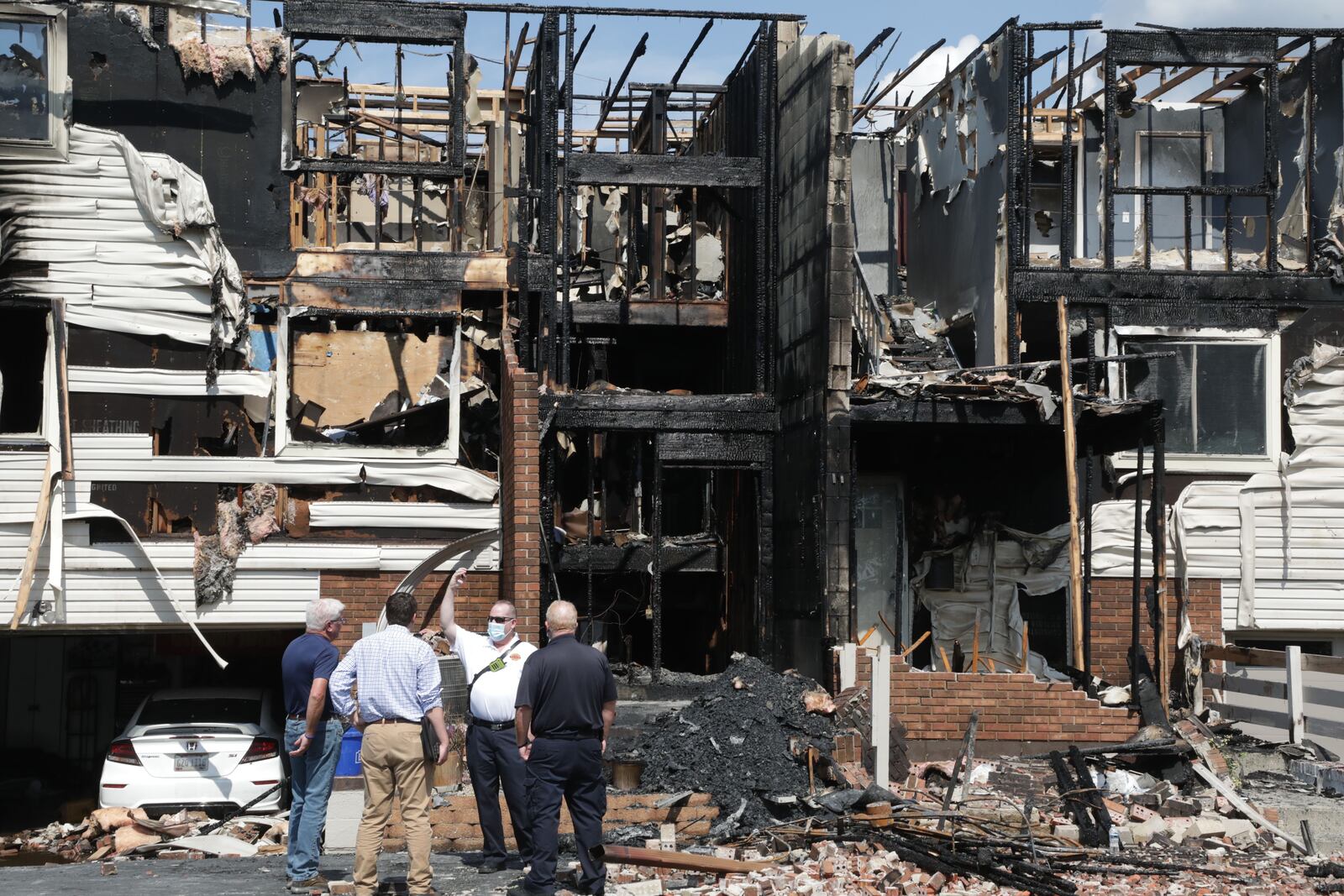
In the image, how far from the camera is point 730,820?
1130 centimetres

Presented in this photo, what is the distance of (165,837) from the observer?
12.8 meters

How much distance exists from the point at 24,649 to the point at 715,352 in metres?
10.3

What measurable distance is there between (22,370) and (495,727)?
8.33 metres

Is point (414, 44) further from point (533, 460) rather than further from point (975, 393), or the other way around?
point (975, 393)

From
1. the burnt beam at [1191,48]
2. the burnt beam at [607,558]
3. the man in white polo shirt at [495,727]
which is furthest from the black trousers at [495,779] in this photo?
the burnt beam at [1191,48]

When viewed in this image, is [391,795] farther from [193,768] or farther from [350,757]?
[193,768]

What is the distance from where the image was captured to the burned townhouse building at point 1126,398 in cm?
1719

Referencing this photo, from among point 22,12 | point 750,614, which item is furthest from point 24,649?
point 750,614

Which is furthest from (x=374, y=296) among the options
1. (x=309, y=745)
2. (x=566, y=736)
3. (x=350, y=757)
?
(x=566, y=736)

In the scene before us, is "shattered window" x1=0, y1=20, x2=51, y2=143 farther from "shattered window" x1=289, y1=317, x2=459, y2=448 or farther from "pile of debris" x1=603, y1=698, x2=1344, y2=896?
"pile of debris" x1=603, y1=698, x2=1344, y2=896

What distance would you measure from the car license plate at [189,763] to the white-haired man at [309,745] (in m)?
4.62

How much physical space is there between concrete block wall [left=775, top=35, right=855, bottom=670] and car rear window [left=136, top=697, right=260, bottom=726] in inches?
224

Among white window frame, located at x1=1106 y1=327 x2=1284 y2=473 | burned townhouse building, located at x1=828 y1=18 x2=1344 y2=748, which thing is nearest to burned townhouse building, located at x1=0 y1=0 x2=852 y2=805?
burned townhouse building, located at x1=828 y1=18 x2=1344 y2=748

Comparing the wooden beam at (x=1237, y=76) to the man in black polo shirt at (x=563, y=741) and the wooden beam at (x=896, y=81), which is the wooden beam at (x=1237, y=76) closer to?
the wooden beam at (x=896, y=81)
